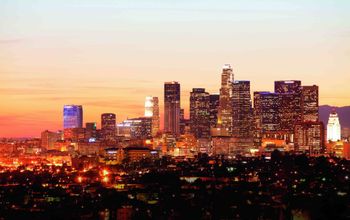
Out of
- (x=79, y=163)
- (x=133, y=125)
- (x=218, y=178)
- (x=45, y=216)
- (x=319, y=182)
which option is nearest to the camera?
(x=45, y=216)

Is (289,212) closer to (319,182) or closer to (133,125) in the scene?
(319,182)

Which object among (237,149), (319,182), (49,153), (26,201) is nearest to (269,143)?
(237,149)

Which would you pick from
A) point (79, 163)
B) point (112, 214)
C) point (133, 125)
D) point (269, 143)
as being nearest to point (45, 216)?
point (112, 214)

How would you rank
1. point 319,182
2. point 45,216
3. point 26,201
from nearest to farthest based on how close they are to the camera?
point 45,216 < point 26,201 < point 319,182

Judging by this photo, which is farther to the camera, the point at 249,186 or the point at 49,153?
the point at 49,153

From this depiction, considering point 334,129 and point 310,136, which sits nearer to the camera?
point 310,136

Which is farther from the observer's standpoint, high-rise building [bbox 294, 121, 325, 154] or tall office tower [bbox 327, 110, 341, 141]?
tall office tower [bbox 327, 110, 341, 141]

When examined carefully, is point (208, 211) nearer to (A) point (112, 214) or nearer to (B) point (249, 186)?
(A) point (112, 214)

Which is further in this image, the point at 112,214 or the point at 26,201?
the point at 26,201

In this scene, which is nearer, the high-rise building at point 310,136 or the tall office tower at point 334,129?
the high-rise building at point 310,136
